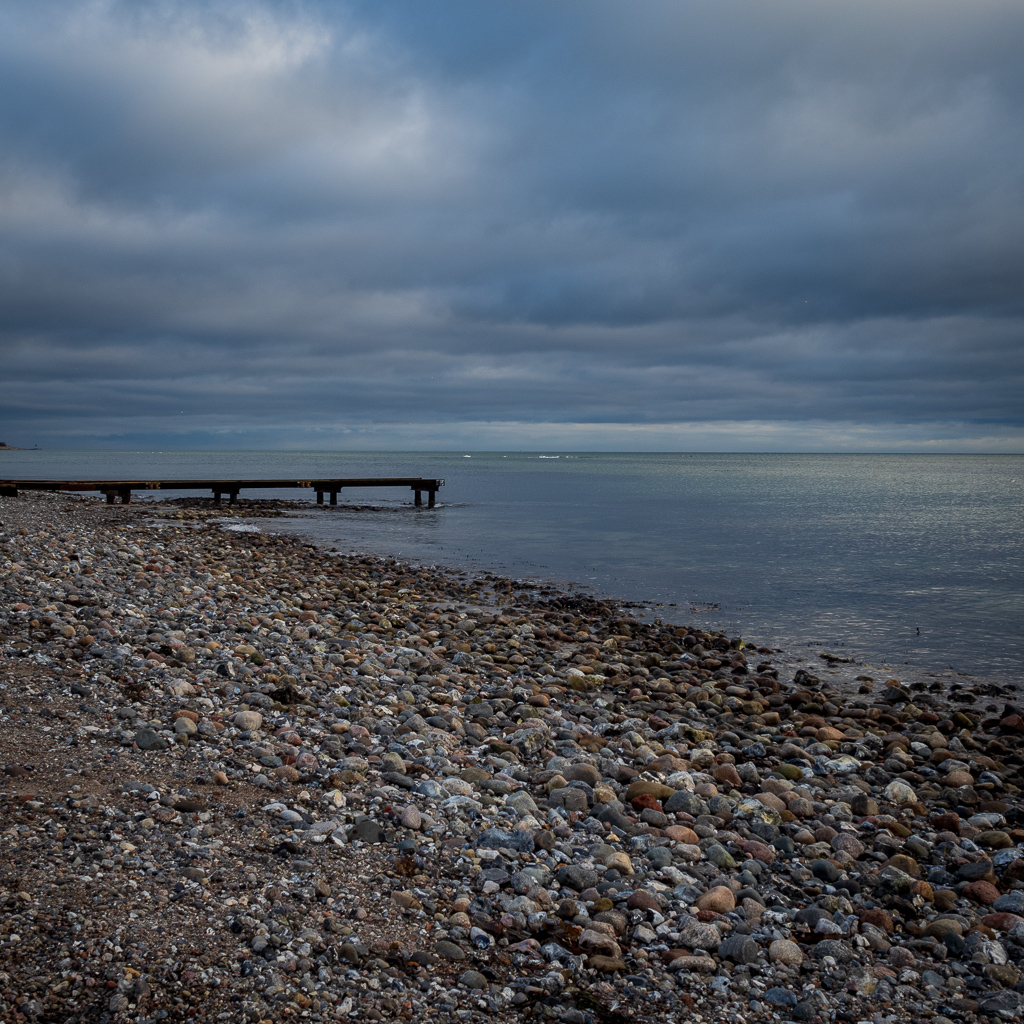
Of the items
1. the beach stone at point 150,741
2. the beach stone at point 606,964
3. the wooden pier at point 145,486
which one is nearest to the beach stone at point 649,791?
the beach stone at point 606,964

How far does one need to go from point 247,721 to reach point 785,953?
411 centimetres

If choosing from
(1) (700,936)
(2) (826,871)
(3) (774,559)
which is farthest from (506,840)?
(3) (774,559)

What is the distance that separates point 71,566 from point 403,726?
23.3 ft

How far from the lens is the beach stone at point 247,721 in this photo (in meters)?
5.95

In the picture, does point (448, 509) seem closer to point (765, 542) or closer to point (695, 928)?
point (765, 542)

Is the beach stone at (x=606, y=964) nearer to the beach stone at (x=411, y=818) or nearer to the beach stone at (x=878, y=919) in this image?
the beach stone at (x=411, y=818)

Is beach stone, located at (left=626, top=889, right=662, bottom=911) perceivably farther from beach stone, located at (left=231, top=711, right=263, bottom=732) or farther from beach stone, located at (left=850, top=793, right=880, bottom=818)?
beach stone, located at (left=231, top=711, right=263, bottom=732)

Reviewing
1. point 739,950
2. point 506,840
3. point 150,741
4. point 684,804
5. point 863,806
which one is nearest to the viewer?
point 739,950

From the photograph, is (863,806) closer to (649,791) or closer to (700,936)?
(649,791)

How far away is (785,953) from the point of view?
A: 3920mm

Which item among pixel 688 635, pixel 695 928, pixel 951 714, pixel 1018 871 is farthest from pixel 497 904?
pixel 688 635

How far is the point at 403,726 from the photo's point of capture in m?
6.64

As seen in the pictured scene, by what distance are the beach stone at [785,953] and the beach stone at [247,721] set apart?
13.0 feet

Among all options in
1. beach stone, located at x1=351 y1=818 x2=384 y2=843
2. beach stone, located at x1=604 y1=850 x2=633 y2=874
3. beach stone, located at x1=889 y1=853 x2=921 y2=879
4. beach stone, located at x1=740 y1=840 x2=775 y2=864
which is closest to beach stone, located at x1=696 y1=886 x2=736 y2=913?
beach stone, located at x1=604 y1=850 x2=633 y2=874
